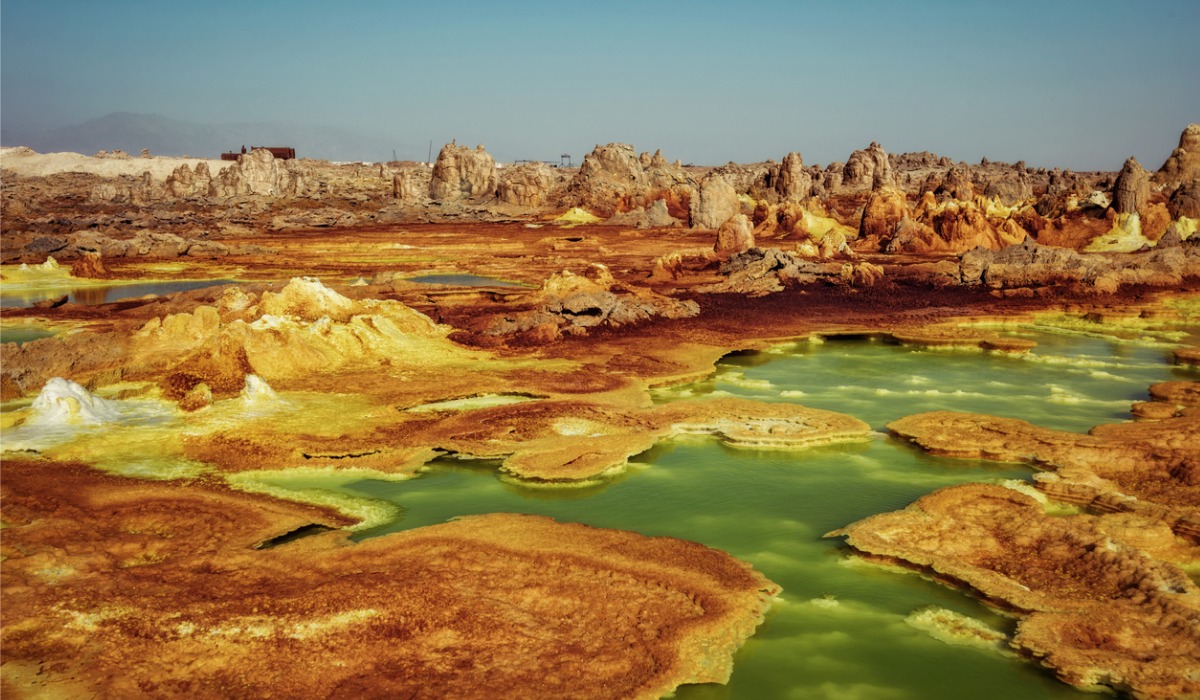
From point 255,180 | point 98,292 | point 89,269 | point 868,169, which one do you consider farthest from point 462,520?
point 255,180

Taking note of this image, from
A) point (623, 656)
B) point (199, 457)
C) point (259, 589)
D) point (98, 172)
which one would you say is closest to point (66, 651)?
point (259, 589)

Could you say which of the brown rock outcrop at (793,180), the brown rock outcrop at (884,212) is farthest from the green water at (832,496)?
the brown rock outcrop at (793,180)

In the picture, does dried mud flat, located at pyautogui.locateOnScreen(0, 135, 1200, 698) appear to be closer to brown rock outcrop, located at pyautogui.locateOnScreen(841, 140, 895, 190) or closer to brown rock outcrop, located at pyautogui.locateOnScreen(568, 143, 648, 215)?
brown rock outcrop, located at pyautogui.locateOnScreen(568, 143, 648, 215)

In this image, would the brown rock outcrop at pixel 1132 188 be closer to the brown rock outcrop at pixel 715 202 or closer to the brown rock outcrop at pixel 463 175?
the brown rock outcrop at pixel 715 202

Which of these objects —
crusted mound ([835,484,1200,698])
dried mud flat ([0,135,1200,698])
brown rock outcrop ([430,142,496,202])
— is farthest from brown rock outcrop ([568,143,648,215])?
crusted mound ([835,484,1200,698])

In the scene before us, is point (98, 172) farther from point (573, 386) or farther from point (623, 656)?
point (623, 656)

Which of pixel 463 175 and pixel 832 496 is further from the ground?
pixel 463 175

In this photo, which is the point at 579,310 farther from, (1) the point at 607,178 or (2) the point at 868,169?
(2) the point at 868,169
